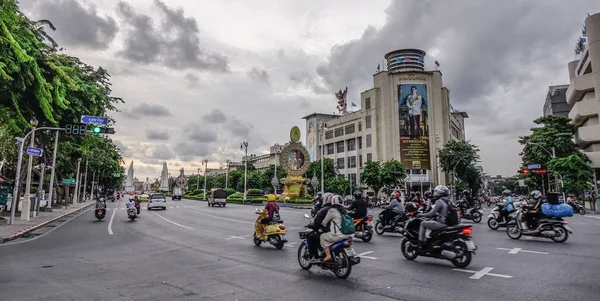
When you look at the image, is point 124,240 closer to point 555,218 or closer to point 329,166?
point 555,218

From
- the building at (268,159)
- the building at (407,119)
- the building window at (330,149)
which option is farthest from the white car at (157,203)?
the building at (268,159)

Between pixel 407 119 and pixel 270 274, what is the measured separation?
68053 millimetres

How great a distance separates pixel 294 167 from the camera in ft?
180

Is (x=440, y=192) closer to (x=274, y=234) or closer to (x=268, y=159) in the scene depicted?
(x=274, y=234)

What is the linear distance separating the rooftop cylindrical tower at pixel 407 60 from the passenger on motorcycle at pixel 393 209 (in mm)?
66305

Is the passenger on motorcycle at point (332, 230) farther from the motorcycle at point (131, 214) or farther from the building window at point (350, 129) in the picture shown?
the building window at point (350, 129)

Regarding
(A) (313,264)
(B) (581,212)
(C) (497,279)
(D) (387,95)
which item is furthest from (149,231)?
(D) (387,95)

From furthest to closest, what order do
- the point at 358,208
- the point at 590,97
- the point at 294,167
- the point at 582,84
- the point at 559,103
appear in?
the point at 559,103, the point at 294,167, the point at 590,97, the point at 582,84, the point at 358,208

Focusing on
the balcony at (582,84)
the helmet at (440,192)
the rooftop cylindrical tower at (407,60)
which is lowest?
the helmet at (440,192)

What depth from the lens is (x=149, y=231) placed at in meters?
15.8

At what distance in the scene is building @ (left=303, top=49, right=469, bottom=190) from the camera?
6988 centimetres

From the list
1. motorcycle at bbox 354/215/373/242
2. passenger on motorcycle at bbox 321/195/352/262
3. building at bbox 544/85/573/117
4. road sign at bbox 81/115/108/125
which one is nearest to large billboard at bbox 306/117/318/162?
building at bbox 544/85/573/117

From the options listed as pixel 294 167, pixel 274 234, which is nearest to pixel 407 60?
pixel 294 167

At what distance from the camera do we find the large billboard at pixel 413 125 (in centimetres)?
6919
